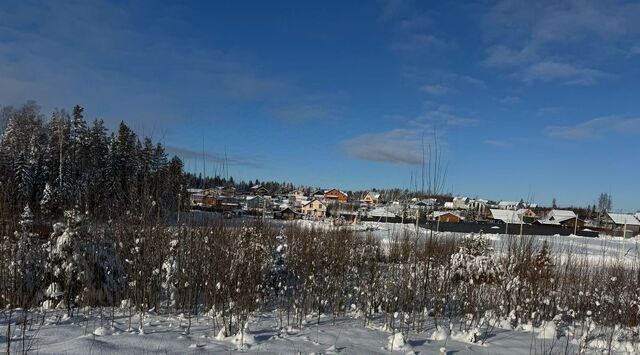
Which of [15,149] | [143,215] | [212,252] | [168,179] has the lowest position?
[212,252]

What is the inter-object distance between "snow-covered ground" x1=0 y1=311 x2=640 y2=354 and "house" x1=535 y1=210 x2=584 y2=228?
5161cm

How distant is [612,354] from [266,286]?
4777 mm

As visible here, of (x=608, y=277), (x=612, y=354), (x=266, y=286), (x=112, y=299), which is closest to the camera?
(x=612, y=354)

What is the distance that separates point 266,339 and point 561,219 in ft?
182

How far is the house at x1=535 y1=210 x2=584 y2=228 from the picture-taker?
167 ft

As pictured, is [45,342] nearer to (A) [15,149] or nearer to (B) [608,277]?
(B) [608,277]

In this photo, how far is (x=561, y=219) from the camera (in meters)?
51.6

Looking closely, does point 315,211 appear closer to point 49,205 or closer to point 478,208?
point 49,205

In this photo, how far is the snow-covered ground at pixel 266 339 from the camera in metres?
3.83

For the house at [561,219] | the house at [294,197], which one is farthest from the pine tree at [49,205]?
the house at [561,219]

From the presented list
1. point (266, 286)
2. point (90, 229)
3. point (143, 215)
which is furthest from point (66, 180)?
point (266, 286)

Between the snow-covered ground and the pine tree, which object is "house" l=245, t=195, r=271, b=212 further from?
the pine tree

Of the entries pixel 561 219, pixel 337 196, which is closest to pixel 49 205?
pixel 337 196

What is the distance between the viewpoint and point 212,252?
235 inches
